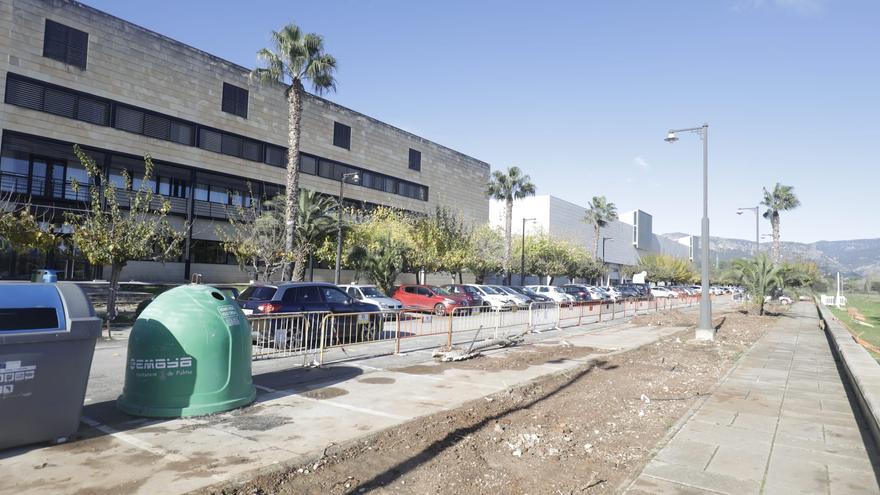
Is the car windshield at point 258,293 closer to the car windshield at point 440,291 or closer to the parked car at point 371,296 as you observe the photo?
the parked car at point 371,296

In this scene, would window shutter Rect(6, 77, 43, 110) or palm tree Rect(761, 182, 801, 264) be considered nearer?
window shutter Rect(6, 77, 43, 110)

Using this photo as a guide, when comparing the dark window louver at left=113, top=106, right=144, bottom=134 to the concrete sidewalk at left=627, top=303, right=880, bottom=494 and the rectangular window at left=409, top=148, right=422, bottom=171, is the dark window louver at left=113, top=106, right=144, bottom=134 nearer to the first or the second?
the rectangular window at left=409, top=148, right=422, bottom=171

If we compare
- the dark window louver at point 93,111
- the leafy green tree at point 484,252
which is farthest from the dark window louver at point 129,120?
the leafy green tree at point 484,252

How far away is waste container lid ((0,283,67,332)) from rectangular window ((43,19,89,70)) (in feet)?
94.1

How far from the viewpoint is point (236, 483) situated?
15.0 ft

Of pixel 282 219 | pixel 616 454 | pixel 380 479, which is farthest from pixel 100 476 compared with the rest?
pixel 282 219

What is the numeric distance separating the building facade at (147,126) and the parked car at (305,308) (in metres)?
14.8

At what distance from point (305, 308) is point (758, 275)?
26.1m

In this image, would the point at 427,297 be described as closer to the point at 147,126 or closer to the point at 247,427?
the point at 247,427

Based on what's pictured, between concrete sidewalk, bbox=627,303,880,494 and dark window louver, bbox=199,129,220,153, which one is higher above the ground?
dark window louver, bbox=199,129,220,153

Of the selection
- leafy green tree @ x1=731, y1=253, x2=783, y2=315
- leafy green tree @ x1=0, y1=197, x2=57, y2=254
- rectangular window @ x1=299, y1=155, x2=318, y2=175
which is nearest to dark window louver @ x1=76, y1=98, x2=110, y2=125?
rectangular window @ x1=299, y1=155, x2=318, y2=175

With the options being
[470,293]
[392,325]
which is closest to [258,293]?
[392,325]

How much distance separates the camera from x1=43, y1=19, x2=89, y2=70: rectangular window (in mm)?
26688

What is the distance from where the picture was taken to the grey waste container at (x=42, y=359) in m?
4.95
